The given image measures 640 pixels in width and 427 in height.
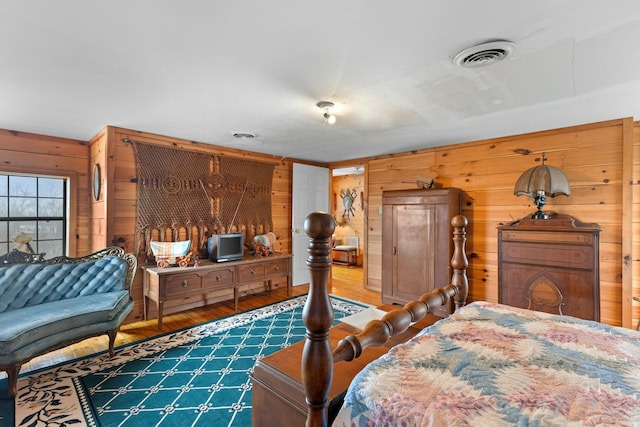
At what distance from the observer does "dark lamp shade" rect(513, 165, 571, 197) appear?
2.92 meters

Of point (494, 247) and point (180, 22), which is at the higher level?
point (180, 22)

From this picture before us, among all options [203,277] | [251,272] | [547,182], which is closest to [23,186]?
[203,277]

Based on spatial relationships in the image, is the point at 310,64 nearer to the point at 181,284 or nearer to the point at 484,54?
the point at 484,54

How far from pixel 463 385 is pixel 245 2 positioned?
1.78m

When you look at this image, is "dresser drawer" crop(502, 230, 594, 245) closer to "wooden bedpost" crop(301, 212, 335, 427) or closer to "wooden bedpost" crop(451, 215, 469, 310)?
"wooden bedpost" crop(451, 215, 469, 310)

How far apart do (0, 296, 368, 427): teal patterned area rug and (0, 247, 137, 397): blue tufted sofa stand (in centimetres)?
23

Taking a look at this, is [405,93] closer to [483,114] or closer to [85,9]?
[483,114]

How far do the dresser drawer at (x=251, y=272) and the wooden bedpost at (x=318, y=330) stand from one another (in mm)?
3091

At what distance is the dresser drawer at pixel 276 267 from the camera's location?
427 centimetres

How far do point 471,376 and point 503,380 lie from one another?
0.10 meters

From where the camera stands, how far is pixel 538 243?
295cm

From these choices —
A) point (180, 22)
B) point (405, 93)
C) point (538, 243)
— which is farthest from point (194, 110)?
point (538, 243)

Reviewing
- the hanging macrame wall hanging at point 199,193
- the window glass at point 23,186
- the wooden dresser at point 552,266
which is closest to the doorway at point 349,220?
the hanging macrame wall hanging at point 199,193

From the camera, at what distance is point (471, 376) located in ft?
3.45
